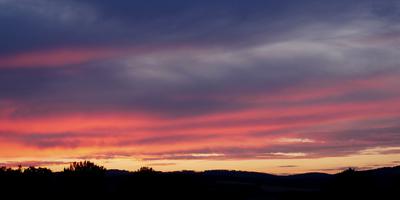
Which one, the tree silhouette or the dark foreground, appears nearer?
the dark foreground

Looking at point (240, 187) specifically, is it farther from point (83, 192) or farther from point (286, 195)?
point (83, 192)

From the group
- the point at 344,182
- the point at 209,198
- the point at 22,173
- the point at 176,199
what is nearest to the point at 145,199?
the point at 176,199

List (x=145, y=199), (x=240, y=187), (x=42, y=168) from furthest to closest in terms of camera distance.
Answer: (x=240, y=187) → (x=42, y=168) → (x=145, y=199)

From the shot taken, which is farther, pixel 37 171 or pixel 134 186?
pixel 37 171

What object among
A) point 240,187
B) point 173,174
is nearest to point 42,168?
point 173,174

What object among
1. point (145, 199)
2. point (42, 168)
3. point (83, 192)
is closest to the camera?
point (145, 199)

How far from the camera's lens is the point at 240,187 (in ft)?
417

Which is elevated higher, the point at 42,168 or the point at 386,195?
the point at 42,168

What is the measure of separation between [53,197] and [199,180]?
23.3 m

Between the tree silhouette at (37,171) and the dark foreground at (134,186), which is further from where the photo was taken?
the tree silhouette at (37,171)

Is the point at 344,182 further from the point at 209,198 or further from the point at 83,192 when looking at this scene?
the point at 83,192

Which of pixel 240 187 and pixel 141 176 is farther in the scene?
pixel 240 187

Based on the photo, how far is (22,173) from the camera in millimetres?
97438

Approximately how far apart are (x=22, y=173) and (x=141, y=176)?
19.6 m
